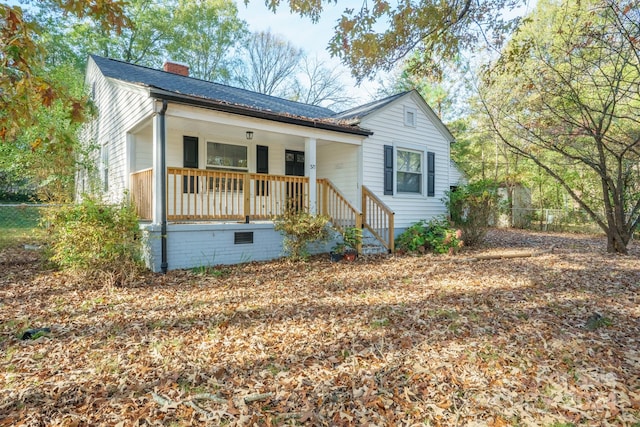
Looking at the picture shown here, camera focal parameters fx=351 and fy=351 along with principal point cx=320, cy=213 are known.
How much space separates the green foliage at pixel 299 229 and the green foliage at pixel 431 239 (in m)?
2.77

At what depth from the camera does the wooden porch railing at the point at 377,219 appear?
27.6 feet

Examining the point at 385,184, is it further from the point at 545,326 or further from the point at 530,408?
the point at 530,408

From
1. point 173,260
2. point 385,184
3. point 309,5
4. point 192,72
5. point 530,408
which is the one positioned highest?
point 192,72

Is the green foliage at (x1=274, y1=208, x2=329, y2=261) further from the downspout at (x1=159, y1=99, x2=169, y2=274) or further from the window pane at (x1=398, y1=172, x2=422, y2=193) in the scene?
the window pane at (x1=398, y1=172, x2=422, y2=193)

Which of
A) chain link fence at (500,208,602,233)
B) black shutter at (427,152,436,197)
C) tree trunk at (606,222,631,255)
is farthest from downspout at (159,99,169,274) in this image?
chain link fence at (500,208,602,233)

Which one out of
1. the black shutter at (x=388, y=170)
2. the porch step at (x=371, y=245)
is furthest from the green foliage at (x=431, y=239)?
the black shutter at (x=388, y=170)

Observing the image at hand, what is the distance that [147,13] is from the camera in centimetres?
2047

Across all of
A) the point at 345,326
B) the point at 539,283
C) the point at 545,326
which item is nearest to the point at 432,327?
the point at 345,326

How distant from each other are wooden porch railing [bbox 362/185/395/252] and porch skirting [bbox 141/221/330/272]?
2.40 metres

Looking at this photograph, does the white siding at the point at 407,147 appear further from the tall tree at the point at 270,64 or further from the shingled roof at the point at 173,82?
the tall tree at the point at 270,64

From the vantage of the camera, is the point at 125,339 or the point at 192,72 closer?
the point at 125,339

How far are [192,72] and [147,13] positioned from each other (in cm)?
418

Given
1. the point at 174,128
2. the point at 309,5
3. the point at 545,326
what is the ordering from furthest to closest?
the point at 174,128, the point at 309,5, the point at 545,326

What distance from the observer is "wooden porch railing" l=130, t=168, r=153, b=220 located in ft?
21.5
